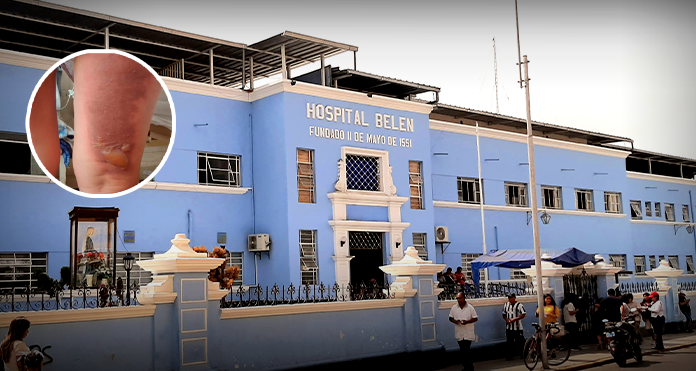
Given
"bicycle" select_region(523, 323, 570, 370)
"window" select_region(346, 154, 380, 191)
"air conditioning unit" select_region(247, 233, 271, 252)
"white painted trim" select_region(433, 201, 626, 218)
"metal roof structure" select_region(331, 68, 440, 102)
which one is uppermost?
"metal roof structure" select_region(331, 68, 440, 102)

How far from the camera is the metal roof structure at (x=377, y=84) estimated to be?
2556 cm

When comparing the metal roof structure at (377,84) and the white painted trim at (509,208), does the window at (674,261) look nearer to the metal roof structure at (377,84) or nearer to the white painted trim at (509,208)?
the white painted trim at (509,208)

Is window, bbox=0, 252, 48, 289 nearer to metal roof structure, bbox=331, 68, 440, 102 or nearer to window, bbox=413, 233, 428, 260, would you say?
metal roof structure, bbox=331, 68, 440, 102

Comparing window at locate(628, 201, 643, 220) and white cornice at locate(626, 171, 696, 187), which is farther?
window at locate(628, 201, 643, 220)

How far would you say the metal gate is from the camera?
70.8 feet

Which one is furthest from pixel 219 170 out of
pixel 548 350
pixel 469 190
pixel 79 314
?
pixel 79 314

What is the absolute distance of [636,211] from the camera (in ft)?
126

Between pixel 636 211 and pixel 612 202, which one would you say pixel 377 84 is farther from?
pixel 636 211

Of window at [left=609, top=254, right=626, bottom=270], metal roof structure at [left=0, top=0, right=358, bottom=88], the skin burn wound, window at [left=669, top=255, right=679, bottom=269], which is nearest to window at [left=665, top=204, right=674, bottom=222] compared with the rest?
window at [left=669, top=255, right=679, bottom=269]

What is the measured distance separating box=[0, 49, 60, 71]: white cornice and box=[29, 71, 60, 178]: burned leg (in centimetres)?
33

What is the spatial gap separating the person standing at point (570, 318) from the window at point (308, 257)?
7.03m

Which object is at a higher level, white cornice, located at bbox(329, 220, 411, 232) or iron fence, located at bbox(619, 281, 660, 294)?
white cornice, located at bbox(329, 220, 411, 232)

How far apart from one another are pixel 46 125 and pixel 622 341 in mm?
14696

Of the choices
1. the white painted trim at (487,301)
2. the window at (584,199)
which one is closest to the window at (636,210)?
the window at (584,199)
